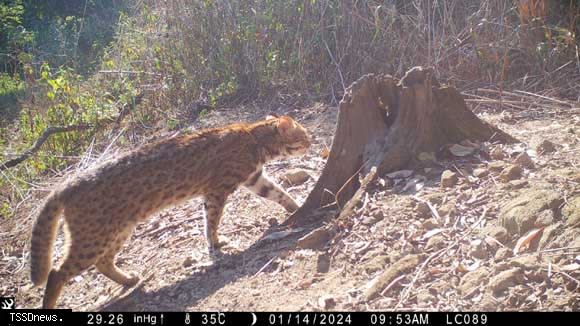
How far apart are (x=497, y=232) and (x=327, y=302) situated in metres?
1.30

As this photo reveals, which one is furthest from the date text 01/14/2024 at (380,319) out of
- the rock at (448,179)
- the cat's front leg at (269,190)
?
the cat's front leg at (269,190)

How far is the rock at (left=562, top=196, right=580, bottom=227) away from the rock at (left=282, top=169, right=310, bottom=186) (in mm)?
3166

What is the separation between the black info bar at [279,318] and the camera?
387 cm

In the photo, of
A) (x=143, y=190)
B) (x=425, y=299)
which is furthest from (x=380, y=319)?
(x=143, y=190)

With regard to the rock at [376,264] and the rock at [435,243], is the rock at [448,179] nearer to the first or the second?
the rock at [435,243]

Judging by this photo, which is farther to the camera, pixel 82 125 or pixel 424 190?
pixel 82 125

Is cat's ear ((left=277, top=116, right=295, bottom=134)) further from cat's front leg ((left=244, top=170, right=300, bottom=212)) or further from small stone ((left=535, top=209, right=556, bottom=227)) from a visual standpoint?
small stone ((left=535, top=209, right=556, bottom=227))

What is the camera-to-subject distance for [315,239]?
5492 mm

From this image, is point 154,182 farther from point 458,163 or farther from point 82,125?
→ point 82,125

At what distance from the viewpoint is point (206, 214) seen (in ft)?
20.5

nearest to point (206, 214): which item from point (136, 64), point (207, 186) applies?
point (207, 186)

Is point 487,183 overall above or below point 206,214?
above

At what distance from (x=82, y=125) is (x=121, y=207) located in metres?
5.10

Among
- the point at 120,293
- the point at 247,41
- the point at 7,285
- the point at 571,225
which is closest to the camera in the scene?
the point at 571,225
